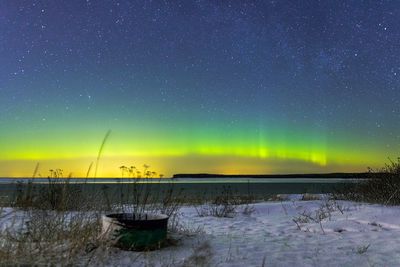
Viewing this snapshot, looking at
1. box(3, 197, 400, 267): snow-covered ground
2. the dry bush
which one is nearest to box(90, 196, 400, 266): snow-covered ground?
box(3, 197, 400, 267): snow-covered ground

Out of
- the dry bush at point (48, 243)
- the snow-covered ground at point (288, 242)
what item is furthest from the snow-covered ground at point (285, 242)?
the dry bush at point (48, 243)

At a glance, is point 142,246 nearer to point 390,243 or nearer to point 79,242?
point 79,242

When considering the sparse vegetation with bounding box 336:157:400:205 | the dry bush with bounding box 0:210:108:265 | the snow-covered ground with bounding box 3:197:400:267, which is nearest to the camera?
the dry bush with bounding box 0:210:108:265

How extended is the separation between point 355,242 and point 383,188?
718 cm

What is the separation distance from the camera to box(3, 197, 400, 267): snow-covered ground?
17.5ft

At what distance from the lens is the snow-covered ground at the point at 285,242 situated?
533 centimetres

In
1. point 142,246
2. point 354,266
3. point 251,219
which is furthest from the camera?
point 251,219

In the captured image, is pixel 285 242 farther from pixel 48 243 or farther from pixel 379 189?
pixel 379 189

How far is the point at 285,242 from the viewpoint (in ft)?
22.5

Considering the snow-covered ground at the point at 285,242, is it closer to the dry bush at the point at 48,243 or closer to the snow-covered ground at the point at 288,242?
the snow-covered ground at the point at 288,242

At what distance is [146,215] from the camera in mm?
6773

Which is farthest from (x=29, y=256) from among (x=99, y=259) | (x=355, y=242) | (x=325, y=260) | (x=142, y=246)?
(x=355, y=242)

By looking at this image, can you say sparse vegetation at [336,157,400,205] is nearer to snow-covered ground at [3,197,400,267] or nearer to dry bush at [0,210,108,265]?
snow-covered ground at [3,197,400,267]

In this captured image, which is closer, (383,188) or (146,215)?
(146,215)
